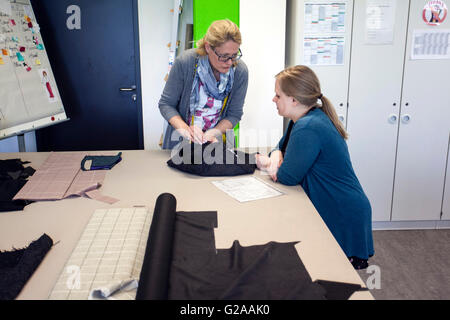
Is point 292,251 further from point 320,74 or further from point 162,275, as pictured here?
point 320,74

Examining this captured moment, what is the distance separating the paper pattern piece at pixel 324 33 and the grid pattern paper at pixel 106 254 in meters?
2.08

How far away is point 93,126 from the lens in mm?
3889

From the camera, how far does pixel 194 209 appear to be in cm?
145

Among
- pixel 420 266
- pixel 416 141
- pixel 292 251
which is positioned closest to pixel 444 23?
pixel 416 141

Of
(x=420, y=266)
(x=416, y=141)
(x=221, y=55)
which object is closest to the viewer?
(x=221, y=55)

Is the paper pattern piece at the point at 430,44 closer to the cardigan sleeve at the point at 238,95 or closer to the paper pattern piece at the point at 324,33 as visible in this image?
the paper pattern piece at the point at 324,33

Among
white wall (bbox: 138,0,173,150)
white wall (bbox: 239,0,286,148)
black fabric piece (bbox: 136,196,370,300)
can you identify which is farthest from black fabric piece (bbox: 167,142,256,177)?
white wall (bbox: 138,0,173,150)

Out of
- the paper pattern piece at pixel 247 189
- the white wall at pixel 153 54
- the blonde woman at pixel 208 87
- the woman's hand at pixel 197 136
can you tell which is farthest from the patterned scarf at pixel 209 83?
the white wall at pixel 153 54

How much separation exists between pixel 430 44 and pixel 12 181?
9.66 ft

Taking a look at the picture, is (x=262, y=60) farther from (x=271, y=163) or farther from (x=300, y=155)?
(x=300, y=155)

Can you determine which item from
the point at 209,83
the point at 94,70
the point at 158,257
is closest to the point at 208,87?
the point at 209,83

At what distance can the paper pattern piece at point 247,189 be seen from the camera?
1567mm

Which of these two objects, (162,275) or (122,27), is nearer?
(162,275)
